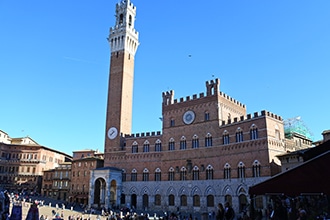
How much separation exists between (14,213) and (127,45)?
42892 mm

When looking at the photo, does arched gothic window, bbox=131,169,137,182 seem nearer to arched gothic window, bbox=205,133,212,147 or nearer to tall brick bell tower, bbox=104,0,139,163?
tall brick bell tower, bbox=104,0,139,163

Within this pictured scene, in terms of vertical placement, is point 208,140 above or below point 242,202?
above

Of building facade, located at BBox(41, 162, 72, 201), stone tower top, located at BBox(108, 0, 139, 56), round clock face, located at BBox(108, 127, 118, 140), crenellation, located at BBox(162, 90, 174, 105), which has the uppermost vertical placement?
stone tower top, located at BBox(108, 0, 139, 56)

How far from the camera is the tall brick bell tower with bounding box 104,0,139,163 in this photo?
Answer: 148ft

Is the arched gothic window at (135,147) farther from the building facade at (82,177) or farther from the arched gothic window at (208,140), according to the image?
the arched gothic window at (208,140)

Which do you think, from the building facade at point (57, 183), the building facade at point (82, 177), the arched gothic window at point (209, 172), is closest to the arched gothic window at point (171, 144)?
the arched gothic window at point (209, 172)

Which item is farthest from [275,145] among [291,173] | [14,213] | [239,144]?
[14,213]

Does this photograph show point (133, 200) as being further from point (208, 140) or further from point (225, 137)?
point (225, 137)

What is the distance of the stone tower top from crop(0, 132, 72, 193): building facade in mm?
27219

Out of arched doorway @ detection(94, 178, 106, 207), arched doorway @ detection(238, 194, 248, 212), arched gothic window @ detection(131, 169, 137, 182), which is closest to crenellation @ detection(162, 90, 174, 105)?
arched gothic window @ detection(131, 169, 137, 182)

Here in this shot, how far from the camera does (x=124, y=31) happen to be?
49125 mm

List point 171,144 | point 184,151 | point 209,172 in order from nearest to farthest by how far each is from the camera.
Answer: point 209,172
point 184,151
point 171,144

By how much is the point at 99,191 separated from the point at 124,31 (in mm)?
26391

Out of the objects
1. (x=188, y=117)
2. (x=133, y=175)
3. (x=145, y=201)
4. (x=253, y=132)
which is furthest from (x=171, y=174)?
(x=253, y=132)
